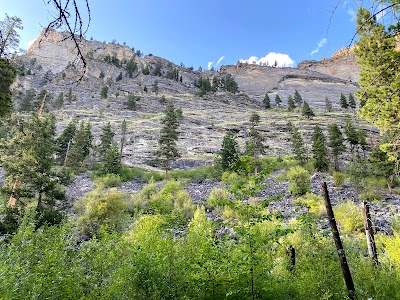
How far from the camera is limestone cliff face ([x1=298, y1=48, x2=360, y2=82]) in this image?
139m

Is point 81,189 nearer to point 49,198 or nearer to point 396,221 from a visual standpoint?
point 49,198

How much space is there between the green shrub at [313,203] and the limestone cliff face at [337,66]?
12823 centimetres

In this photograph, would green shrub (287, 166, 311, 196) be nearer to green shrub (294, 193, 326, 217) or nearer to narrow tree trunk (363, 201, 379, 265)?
green shrub (294, 193, 326, 217)

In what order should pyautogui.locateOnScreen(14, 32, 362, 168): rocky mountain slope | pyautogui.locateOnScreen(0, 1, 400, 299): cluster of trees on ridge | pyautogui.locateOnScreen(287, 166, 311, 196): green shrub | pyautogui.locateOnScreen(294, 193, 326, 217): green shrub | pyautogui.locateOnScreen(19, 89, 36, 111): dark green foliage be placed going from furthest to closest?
pyautogui.locateOnScreen(19, 89, 36, 111): dark green foliage
pyautogui.locateOnScreen(14, 32, 362, 168): rocky mountain slope
pyautogui.locateOnScreen(287, 166, 311, 196): green shrub
pyautogui.locateOnScreen(294, 193, 326, 217): green shrub
pyautogui.locateOnScreen(0, 1, 400, 299): cluster of trees on ridge

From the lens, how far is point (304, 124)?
60.0 m

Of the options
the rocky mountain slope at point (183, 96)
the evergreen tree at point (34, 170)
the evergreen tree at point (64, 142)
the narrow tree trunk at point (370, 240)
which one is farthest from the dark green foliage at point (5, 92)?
the evergreen tree at point (64, 142)

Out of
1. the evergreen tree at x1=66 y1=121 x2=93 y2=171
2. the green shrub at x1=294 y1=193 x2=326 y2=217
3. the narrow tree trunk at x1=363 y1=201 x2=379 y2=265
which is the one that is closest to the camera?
the narrow tree trunk at x1=363 y1=201 x2=379 y2=265

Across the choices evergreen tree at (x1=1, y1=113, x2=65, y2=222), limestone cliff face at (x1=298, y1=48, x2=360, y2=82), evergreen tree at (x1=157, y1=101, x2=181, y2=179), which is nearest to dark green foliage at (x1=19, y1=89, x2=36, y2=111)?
evergreen tree at (x1=157, y1=101, x2=181, y2=179)

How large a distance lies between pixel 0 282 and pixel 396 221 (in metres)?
19.7

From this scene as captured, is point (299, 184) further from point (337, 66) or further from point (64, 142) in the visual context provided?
point (337, 66)

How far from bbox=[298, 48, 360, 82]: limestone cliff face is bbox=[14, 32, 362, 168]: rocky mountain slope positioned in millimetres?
439

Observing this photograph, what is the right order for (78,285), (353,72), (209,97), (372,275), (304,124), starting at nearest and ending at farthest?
1. (78,285)
2. (372,275)
3. (304,124)
4. (209,97)
5. (353,72)

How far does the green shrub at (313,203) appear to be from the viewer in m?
21.8

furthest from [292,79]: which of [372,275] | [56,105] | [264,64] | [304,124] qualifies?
[372,275]
